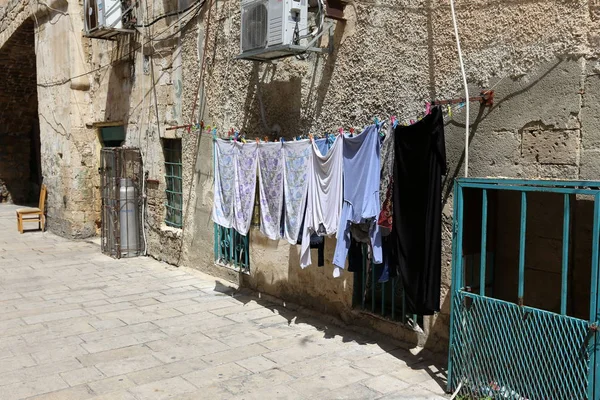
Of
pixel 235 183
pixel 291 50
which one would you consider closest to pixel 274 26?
pixel 291 50

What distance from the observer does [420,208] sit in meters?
4.20

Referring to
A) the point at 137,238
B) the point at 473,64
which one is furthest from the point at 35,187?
the point at 473,64

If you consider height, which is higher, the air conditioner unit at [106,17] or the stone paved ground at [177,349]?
the air conditioner unit at [106,17]

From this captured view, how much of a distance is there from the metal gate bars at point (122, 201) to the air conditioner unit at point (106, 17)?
6.57 ft

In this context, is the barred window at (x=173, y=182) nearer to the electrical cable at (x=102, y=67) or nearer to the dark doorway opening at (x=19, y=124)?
the electrical cable at (x=102, y=67)

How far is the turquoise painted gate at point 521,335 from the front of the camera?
318 centimetres

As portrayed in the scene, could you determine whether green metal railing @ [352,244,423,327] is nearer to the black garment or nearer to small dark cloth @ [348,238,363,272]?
small dark cloth @ [348,238,363,272]

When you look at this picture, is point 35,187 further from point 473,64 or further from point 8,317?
point 473,64

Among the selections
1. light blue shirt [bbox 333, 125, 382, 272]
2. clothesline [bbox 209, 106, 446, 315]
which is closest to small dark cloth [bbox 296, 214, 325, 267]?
clothesline [bbox 209, 106, 446, 315]

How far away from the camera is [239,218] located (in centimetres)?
597

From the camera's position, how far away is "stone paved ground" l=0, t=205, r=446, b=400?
4.14 metres

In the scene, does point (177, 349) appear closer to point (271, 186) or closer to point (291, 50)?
point (271, 186)

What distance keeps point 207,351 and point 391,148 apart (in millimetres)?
2430

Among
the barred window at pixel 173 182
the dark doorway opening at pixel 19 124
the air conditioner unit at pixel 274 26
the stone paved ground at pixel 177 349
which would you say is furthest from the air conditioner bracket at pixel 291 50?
the dark doorway opening at pixel 19 124
